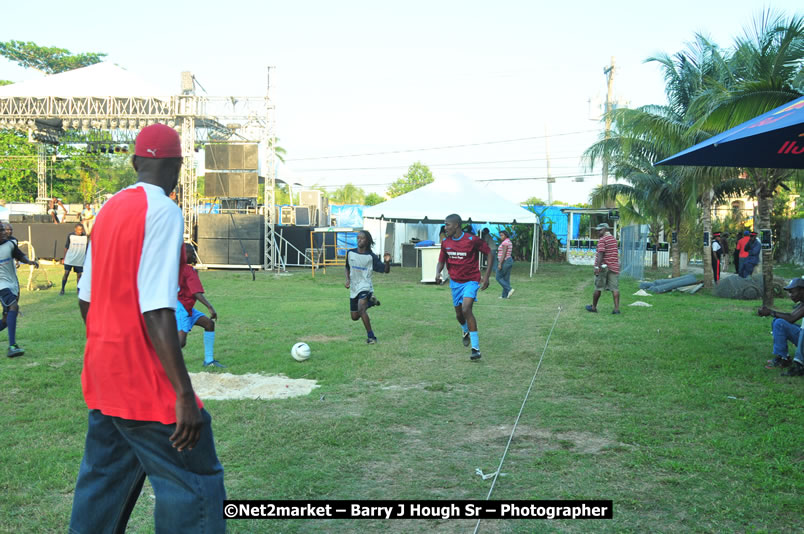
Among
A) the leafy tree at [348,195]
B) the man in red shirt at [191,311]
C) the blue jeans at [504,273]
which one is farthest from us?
the leafy tree at [348,195]

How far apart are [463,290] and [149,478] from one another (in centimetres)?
701

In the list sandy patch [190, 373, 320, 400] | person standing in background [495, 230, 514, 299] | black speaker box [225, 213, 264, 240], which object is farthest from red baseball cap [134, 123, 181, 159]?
black speaker box [225, 213, 264, 240]

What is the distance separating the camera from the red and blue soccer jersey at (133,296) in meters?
2.27

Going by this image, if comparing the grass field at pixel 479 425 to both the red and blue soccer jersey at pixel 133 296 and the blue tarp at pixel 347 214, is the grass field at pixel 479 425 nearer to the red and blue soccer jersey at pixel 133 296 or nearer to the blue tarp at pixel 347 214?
Result: the red and blue soccer jersey at pixel 133 296

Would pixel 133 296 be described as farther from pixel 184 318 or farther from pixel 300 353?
pixel 300 353

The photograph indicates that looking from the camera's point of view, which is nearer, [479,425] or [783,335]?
[479,425]

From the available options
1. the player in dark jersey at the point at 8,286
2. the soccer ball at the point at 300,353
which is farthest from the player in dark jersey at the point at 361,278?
the player in dark jersey at the point at 8,286

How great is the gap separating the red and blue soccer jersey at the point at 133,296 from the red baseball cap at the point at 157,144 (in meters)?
0.26

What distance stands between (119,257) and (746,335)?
1083cm

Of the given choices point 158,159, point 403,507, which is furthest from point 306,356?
point 158,159

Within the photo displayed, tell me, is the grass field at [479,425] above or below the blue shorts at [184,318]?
below

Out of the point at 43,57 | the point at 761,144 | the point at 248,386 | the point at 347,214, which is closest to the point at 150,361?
the point at 248,386

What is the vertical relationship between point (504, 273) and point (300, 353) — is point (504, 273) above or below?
above

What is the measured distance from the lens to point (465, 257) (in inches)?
356
